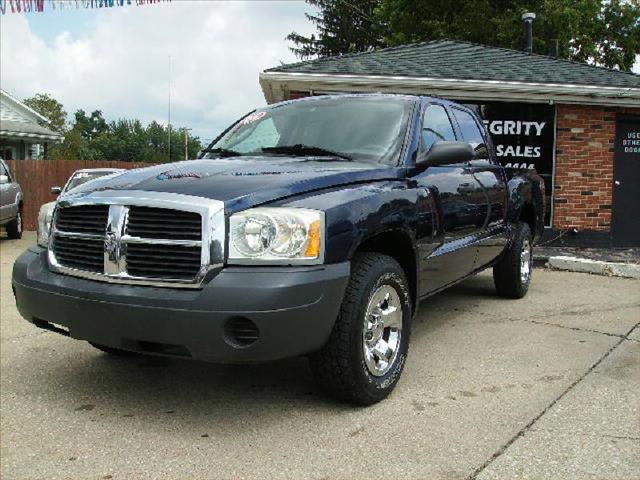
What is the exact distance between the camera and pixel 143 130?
297 ft

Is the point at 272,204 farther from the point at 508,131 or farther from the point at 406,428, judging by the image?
the point at 508,131

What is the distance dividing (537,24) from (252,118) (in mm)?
23512

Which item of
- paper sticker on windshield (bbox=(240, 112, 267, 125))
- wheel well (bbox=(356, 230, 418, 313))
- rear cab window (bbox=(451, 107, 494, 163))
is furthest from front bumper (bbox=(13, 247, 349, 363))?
rear cab window (bbox=(451, 107, 494, 163))

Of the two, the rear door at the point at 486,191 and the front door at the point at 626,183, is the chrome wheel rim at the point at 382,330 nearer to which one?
the rear door at the point at 486,191

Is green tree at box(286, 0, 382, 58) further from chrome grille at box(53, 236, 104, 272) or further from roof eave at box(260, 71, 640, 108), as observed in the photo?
chrome grille at box(53, 236, 104, 272)

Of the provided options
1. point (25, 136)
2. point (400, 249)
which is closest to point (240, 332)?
point (400, 249)

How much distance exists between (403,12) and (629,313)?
2425 centimetres

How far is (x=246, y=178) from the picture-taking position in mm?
3336

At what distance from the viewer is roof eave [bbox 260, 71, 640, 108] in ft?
35.1

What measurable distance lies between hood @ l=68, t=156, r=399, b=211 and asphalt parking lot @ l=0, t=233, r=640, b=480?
3.82 ft

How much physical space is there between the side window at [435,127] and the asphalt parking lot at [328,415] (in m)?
1.50

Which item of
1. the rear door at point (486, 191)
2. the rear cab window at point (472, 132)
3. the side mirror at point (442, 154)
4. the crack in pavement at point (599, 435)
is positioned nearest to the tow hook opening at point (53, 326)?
the side mirror at point (442, 154)

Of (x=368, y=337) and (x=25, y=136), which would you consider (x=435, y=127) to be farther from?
(x=25, y=136)

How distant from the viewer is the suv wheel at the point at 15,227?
14.0 m
